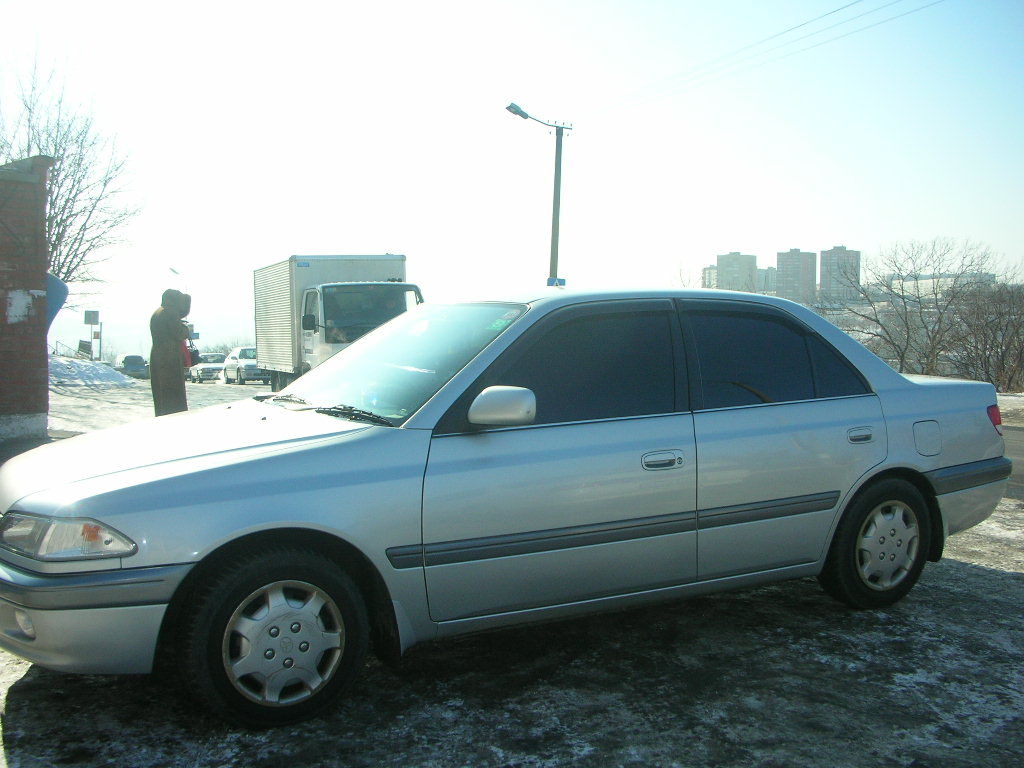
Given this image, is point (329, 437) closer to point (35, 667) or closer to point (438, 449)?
point (438, 449)

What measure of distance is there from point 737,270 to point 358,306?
104ft

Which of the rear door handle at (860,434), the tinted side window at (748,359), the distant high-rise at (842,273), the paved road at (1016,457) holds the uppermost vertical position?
the distant high-rise at (842,273)

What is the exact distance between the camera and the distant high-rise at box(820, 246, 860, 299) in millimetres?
37312

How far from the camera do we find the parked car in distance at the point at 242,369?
119 feet

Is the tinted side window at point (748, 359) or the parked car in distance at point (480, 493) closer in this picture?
the parked car in distance at point (480, 493)

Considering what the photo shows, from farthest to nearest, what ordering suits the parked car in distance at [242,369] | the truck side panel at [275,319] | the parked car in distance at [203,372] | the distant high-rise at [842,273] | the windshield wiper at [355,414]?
the parked car in distance at [203,372]
the distant high-rise at [842,273]
the parked car in distance at [242,369]
the truck side panel at [275,319]
the windshield wiper at [355,414]

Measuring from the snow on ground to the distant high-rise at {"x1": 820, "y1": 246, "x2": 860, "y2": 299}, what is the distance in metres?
23.7

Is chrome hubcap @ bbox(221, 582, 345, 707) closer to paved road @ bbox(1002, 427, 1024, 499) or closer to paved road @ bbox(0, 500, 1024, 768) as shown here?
paved road @ bbox(0, 500, 1024, 768)

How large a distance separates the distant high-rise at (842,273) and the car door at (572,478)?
3567 cm

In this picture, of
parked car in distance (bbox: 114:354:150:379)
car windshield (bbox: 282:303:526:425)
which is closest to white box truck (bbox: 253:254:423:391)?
car windshield (bbox: 282:303:526:425)

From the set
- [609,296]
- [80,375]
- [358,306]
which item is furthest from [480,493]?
[80,375]

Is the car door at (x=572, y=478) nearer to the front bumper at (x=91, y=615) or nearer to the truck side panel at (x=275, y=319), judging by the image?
the front bumper at (x=91, y=615)

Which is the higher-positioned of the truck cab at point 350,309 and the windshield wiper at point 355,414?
the truck cab at point 350,309

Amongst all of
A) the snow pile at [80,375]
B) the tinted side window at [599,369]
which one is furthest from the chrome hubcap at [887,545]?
the snow pile at [80,375]
